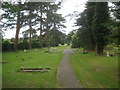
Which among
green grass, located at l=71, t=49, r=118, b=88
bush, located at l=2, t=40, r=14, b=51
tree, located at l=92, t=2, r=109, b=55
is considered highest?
tree, located at l=92, t=2, r=109, b=55

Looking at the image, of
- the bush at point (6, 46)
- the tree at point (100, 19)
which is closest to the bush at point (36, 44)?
the bush at point (6, 46)

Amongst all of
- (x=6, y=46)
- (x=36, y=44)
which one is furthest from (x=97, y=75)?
(x=36, y=44)

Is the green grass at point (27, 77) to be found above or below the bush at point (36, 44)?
below

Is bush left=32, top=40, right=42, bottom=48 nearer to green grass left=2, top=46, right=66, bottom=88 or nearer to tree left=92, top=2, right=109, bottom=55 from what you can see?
tree left=92, top=2, right=109, bottom=55

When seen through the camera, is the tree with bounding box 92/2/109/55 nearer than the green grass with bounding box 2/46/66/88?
No

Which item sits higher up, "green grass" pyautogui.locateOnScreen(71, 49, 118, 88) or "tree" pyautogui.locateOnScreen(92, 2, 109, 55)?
"tree" pyautogui.locateOnScreen(92, 2, 109, 55)

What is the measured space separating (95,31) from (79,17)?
26.2ft

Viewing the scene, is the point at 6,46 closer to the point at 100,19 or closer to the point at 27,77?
the point at 100,19

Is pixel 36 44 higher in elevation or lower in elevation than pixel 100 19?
lower

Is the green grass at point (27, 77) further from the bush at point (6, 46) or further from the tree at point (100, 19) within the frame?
the bush at point (6, 46)

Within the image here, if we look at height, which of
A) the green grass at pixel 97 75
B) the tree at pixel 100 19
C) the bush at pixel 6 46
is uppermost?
the tree at pixel 100 19

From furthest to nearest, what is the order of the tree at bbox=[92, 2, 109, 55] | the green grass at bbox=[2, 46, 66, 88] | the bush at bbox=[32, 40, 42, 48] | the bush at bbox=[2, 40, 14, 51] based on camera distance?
the bush at bbox=[32, 40, 42, 48] → the bush at bbox=[2, 40, 14, 51] → the tree at bbox=[92, 2, 109, 55] → the green grass at bbox=[2, 46, 66, 88]

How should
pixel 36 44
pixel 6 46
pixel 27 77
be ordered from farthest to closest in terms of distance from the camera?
pixel 36 44 → pixel 6 46 → pixel 27 77

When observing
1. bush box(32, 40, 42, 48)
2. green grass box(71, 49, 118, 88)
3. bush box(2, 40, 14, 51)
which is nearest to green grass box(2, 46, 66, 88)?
green grass box(71, 49, 118, 88)
